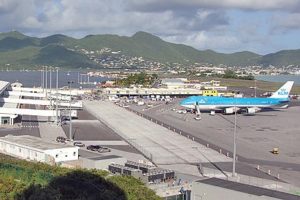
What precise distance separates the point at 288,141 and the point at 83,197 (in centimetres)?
4927

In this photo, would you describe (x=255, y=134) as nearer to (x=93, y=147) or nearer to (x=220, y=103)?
(x=220, y=103)

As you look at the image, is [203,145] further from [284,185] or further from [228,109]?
[228,109]

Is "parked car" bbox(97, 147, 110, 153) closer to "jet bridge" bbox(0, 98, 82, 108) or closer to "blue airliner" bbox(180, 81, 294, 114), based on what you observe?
"blue airliner" bbox(180, 81, 294, 114)

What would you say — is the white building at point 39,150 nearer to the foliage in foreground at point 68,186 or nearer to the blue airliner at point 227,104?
the foliage in foreground at point 68,186

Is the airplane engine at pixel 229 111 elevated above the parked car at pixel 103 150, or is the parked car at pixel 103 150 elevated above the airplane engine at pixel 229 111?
the airplane engine at pixel 229 111

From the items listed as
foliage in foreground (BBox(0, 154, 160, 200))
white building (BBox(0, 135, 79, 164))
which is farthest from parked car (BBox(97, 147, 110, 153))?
foliage in foreground (BBox(0, 154, 160, 200))

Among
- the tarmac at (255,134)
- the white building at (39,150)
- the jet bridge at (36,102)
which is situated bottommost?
the tarmac at (255,134)

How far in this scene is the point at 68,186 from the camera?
29.6 m

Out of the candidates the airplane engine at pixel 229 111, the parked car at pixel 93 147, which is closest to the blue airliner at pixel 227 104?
the airplane engine at pixel 229 111

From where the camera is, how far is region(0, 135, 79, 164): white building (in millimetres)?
48625

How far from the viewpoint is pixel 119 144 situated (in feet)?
211

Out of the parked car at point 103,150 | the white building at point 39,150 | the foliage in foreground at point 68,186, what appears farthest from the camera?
the parked car at point 103,150

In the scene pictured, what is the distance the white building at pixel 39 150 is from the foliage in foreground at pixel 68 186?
1149 cm

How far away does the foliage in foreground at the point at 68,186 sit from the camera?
89.8 ft
